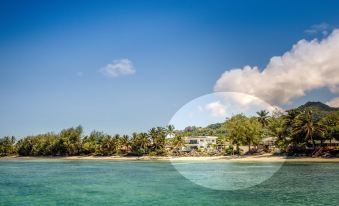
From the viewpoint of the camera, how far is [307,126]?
86750mm

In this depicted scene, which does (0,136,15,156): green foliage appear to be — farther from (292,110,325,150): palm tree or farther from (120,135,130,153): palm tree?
(292,110,325,150): palm tree

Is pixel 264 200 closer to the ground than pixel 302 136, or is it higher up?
closer to the ground

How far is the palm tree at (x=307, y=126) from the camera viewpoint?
8638 cm

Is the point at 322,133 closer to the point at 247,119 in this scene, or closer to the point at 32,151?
the point at 247,119

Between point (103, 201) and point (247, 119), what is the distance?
246ft

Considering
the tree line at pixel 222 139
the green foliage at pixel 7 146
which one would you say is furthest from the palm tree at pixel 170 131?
the green foliage at pixel 7 146

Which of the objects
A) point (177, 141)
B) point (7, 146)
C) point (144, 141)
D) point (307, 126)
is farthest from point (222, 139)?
point (7, 146)

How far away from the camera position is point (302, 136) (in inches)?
3521

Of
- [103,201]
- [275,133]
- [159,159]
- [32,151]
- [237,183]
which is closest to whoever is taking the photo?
[103,201]

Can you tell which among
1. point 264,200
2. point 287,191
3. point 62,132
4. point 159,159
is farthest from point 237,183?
point 62,132

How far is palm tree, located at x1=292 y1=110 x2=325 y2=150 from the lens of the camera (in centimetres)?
8638

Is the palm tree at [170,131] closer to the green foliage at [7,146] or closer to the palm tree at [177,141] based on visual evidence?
the palm tree at [177,141]

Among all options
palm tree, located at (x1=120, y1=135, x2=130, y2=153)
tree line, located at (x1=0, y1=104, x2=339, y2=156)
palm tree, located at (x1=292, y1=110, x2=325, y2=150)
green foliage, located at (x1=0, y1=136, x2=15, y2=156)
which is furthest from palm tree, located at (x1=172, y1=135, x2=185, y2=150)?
green foliage, located at (x1=0, y1=136, x2=15, y2=156)

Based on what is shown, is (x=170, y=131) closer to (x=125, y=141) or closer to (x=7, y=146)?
(x=125, y=141)
